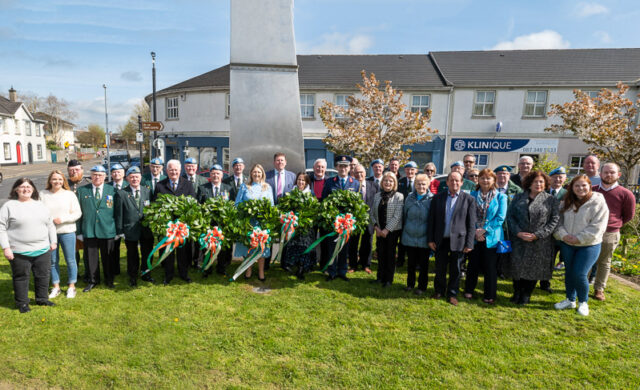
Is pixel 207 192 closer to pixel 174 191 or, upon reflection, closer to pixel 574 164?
pixel 174 191

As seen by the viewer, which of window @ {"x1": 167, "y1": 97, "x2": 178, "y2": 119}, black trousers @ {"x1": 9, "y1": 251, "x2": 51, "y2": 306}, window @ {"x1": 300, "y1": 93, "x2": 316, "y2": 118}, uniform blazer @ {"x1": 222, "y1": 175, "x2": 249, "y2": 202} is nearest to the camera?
black trousers @ {"x1": 9, "y1": 251, "x2": 51, "y2": 306}

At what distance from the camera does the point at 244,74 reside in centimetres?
719

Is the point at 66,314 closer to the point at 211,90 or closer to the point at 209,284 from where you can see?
the point at 209,284

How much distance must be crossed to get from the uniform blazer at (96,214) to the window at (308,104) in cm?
1885

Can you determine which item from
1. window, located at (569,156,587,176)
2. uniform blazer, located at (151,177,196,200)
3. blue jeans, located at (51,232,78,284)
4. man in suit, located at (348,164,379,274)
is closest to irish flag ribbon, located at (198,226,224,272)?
uniform blazer, located at (151,177,196,200)

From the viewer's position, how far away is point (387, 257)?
5672 mm

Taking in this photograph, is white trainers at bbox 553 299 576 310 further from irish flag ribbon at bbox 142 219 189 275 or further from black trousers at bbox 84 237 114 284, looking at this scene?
black trousers at bbox 84 237 114 284

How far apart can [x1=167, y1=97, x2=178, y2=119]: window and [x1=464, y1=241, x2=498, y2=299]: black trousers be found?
2568 cm

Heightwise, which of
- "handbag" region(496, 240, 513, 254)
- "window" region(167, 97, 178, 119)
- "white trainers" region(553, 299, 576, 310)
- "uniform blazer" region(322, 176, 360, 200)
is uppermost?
"window" region(167, 97, 178, 119)

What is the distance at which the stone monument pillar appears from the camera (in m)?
7.06

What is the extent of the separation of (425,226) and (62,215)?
5164mm

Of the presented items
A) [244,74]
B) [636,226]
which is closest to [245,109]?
→ [244,74]

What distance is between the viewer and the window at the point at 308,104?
75.9ft

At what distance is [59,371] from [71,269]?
206 centimetres
